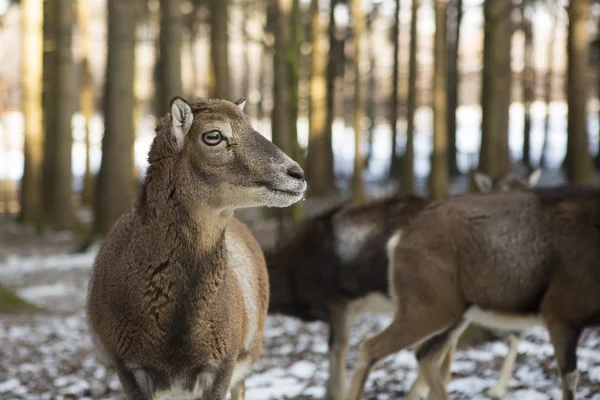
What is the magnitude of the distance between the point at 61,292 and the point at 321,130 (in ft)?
30.7

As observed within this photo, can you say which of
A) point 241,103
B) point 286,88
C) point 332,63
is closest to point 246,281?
point 241,103

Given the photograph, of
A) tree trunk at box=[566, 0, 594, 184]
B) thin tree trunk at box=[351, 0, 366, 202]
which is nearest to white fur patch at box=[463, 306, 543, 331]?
tree trunk at box=[566, 0, 594, 184]

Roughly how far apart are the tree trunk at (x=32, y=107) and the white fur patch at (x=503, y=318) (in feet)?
57.8

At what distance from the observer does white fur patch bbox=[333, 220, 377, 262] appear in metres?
7.78

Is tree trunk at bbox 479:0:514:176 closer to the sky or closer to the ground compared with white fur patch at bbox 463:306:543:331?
closer to the sky

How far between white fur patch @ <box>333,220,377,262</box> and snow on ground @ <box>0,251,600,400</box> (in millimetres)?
1206

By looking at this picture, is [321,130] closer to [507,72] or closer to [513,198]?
[507,72]

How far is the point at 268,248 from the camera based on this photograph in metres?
8.44

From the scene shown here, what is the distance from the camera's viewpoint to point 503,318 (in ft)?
21.1

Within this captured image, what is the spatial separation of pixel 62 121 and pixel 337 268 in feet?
48.0

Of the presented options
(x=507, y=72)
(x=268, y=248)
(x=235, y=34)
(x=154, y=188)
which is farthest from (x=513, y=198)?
(x=235, y=34)

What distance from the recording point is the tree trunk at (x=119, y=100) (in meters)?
16.2

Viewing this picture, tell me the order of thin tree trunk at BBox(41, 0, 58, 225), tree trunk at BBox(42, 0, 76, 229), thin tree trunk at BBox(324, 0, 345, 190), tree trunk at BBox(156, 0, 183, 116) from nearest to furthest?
tree trunk at BBox(156, 0, 183, 116) → tree trunk at BBox(42, 0, 76, 229) → thin tree trunk at BBox(41, 0, 58, 225) → thin tree trunk at BBox(324, 0, 345, 190)

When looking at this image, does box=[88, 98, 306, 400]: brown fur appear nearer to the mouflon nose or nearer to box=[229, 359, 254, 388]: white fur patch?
the mouflon nose
